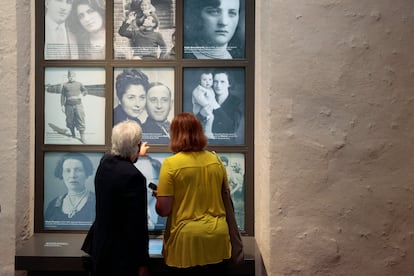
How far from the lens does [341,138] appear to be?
3.01 meters

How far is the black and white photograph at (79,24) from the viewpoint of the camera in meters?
3.51

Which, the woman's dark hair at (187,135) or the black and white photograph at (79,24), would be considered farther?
the black and white photograph at (79,24)

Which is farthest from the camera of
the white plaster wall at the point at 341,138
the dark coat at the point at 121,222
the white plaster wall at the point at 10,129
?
the white plaster wall at the point at 10,129

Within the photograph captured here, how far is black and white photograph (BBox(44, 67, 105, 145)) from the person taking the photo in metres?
3.51

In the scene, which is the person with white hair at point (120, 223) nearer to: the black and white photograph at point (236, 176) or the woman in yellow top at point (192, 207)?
the woman in yellow top at point (192, 207)

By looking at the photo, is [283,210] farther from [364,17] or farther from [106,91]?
[106,91]

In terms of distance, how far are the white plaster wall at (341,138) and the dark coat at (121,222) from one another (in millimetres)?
796

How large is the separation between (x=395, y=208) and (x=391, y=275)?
0.39m

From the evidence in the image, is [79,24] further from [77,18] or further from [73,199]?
[73,199]

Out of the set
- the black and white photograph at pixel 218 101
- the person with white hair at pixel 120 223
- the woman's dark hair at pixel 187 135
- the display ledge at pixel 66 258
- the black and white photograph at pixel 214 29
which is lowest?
the display ledge at pixel 66 258

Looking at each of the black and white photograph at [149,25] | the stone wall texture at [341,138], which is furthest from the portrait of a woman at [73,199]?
the stone wall texture at [341,138]

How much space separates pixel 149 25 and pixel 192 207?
141cm

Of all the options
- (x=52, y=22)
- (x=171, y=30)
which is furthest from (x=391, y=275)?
(x=52, y=22)

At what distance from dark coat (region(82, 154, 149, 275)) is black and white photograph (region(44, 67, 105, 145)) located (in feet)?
2.96
